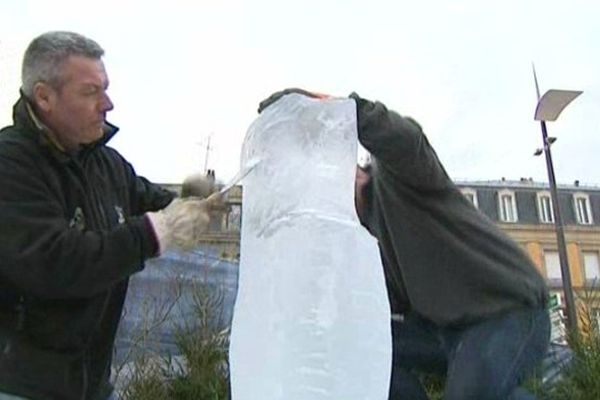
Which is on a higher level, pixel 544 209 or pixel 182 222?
pixel 544 209

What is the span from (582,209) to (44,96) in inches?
914

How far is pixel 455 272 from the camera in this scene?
1664mm

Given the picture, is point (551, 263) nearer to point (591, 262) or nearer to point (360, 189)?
point (591, 262)

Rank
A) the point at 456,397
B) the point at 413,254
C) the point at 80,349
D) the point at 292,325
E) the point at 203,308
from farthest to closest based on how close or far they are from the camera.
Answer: the point at 203,308
the point at 413,254
the point at 456,397
the point at 80,349
the point at 292,325

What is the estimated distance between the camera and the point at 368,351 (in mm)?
1277

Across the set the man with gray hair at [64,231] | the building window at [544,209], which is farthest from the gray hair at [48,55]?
the building window at [544,209]

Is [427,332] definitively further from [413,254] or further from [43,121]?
[43,121]

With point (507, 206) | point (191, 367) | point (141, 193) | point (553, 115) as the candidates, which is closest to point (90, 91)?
point (141, 193)

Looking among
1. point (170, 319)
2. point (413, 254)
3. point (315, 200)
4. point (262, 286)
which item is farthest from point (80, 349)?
point (170, 319)

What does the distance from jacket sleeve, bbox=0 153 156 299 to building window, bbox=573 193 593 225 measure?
22779 millimetres

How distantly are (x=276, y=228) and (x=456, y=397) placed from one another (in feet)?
1.92

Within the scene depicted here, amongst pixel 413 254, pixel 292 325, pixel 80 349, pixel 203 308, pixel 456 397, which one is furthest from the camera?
pixel 203 308

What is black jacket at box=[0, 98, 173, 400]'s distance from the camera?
1.28m

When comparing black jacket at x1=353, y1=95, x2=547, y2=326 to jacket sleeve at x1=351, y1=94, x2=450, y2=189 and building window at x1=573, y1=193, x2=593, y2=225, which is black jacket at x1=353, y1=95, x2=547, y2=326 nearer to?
jacket sleeve at x1=351, y1=94, x2=450, y2=189
